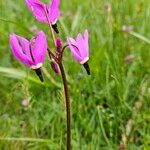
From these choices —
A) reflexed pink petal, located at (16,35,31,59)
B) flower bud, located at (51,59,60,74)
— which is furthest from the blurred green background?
reflexed pink petal, located at (16,35,31,59)

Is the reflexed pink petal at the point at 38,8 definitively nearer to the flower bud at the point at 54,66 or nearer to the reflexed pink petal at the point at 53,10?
the reflexed pink petal at the point at 53,10

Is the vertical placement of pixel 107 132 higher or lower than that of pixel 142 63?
lower

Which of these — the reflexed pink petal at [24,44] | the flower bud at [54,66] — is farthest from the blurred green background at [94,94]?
the reflexed pink petal at [24,44]

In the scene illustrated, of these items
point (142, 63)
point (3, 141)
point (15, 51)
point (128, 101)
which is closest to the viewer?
point (15, 51)

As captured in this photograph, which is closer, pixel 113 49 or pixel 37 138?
pixel 37 138

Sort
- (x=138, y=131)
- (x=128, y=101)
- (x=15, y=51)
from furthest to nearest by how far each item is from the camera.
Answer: (x=128, y=101)
(x=138, y=131)
(x=15, y=51)

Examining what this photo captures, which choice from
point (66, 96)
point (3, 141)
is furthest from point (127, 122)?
point (66, 96)

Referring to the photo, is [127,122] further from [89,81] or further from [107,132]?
[89,81]

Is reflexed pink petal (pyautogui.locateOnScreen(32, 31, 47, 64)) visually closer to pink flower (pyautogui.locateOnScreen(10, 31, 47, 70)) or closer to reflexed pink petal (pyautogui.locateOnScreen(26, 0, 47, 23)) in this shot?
pink flower (pyautogui.locateOnScreen(10, 31, 47, 70))
